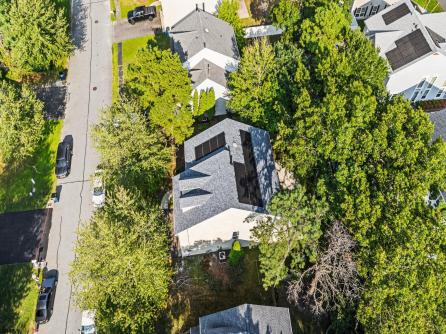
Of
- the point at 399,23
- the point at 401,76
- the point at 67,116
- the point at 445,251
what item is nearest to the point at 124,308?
Result: the point at 445,251

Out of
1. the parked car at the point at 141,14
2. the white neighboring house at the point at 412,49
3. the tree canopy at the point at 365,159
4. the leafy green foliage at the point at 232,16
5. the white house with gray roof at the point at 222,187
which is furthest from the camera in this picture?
the parked car at the point at 141,14

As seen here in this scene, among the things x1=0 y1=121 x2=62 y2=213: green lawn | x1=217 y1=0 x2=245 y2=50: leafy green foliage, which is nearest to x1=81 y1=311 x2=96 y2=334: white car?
x1=0 y1=121 x2=62 y2=213: green lawn

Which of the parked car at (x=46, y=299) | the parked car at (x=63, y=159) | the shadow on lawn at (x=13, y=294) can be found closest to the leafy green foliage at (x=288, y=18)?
the parked car at (x=63, y=159)

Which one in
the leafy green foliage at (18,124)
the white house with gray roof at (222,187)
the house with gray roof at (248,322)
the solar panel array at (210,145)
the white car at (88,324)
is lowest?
the house with gray roof at (248,322)

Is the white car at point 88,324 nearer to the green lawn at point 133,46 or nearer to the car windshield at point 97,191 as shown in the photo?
the car windshield at point 97,191

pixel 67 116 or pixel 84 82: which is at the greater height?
pixel 84 82

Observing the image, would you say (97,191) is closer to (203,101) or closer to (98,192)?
(98,192)

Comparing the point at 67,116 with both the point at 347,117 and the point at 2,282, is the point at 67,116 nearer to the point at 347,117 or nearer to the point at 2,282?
the point at 2,282
